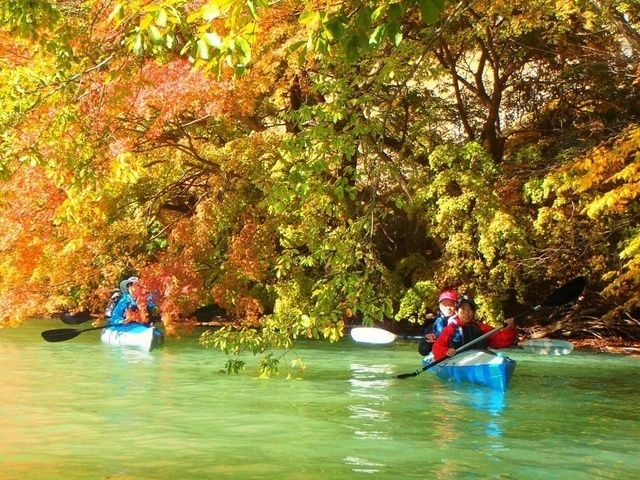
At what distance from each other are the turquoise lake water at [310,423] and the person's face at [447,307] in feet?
2.70

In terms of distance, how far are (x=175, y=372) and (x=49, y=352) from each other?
330cm

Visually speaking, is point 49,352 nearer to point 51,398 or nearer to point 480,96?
point 51,398

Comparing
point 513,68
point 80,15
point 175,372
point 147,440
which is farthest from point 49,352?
point 513,68

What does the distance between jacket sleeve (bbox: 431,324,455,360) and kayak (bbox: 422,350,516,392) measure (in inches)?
4.5

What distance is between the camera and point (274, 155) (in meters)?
12.9

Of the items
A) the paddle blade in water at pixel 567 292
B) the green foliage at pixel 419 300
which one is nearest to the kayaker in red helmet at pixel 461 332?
the paddle blade in water at pixel 567 292

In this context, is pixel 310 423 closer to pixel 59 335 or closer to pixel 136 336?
pixel 59 335

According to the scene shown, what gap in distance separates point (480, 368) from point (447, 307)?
1414 millimetres

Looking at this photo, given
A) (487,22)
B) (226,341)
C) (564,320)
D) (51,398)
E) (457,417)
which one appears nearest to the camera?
(226,341)

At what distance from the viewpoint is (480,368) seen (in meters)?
9.71

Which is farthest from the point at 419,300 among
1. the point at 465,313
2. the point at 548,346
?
the point at 465,313

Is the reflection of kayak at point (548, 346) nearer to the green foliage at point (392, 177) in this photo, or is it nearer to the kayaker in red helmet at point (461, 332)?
the green foliage at point (392, 177)

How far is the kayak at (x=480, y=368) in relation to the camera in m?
9.52

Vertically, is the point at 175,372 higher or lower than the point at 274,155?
lower
